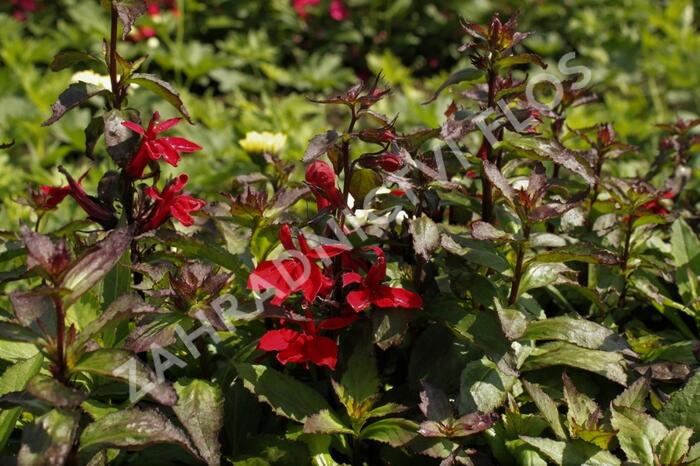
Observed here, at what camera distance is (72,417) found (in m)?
1.03

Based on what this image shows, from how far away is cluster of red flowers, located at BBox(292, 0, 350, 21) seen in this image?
16.7 feet

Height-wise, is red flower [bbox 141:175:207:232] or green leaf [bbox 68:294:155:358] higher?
red flower [bbox 141:175:207:232]

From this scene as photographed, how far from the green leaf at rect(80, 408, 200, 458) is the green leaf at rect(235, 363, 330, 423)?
18cm

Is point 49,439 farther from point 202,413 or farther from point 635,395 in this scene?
point 635,395

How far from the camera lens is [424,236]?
1.28m

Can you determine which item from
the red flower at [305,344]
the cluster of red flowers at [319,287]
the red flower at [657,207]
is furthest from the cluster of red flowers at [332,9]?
the red flower at [305,344]

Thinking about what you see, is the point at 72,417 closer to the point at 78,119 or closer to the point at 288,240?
the point at 288,240

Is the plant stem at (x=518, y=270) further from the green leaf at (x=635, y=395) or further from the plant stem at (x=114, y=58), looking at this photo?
the plant stem at (x=114, y=58)

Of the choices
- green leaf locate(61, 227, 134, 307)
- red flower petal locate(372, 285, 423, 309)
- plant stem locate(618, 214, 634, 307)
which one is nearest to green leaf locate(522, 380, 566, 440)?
red flower petal locate(372, 285, 423, 309)

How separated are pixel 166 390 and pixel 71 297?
6.5 inches

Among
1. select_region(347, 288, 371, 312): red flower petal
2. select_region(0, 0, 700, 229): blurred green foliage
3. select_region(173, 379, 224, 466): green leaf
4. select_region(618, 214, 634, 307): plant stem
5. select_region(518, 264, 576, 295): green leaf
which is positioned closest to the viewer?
select_region(173, 379, 224, 466): green leaf

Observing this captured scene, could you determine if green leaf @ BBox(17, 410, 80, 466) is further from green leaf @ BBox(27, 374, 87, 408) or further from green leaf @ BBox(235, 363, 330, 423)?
green leaf @ BBox(235, 363, 330, 423)

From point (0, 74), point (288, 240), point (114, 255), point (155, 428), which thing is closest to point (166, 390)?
point (155, 428)

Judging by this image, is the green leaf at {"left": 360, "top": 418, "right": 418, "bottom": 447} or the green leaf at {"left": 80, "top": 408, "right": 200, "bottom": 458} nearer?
the green leaf at {"left": 80, "top": 408, "right": 200, "bottom": 458}
